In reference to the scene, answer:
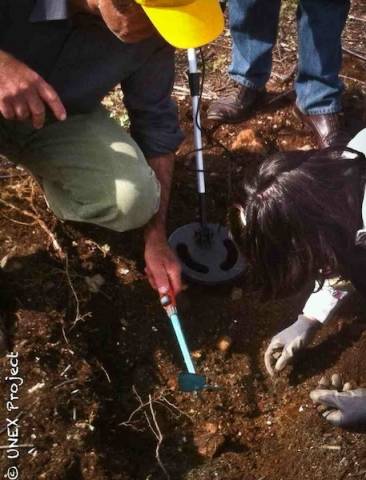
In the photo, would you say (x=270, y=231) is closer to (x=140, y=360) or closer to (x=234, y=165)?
(x=140, y=360)

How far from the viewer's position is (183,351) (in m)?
2.31

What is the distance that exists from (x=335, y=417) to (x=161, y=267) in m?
0.82

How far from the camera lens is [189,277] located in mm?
2725

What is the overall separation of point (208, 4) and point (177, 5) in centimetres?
12

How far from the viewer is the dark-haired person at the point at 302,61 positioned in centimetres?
289

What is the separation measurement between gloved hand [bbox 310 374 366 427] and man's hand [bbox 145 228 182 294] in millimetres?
662

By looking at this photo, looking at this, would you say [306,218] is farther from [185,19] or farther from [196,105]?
[196,105]

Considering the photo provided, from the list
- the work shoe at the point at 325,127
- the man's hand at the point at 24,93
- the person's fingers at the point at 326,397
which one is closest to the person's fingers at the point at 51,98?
the man's hand at the point at 24,93

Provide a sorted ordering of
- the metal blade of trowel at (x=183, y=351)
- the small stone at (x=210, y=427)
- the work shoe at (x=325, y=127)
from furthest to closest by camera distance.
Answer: the work shoe at (x=325, y=127) < the small stone at (x=210, y=427) < the metal blade of trowel at (x=183, y=351)

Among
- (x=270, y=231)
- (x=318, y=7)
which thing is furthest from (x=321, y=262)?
(x=318, y=7)

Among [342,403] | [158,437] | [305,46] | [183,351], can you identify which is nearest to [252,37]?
[305,46]

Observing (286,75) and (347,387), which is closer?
(347,387)

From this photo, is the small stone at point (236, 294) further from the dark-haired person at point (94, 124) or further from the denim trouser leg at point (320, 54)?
the denim trouser leg at point (320, 54)

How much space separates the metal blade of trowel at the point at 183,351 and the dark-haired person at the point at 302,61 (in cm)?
101
